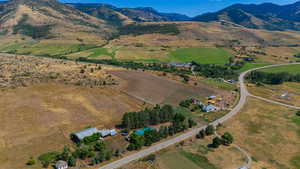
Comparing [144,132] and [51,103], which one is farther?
[51,103]

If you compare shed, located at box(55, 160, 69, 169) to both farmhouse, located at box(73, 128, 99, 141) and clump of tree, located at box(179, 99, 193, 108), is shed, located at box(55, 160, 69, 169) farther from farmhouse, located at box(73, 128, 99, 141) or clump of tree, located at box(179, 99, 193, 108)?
clump of tree, located at box(179, 99, 193, 108)

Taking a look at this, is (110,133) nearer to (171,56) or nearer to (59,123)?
(59,123)

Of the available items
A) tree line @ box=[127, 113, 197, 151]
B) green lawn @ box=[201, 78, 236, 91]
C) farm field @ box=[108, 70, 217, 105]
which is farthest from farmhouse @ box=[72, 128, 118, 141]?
green lawn @ box=[201, 78, 236, 91]

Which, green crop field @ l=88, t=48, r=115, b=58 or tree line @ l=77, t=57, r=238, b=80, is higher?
green crop field @ l=88, t=48, r=115, b=58

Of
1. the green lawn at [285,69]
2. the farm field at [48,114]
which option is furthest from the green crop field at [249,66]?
the farm field at [48,114]

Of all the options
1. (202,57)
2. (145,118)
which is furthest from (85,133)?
(202,57)

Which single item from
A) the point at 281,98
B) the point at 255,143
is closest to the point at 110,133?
the point at 255,143

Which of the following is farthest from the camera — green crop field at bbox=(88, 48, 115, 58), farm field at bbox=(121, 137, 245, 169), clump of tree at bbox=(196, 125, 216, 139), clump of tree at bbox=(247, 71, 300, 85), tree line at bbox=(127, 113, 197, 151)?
green crop field at bbox=(88, 48, 115, 58)

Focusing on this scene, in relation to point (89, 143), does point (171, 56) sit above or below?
above
